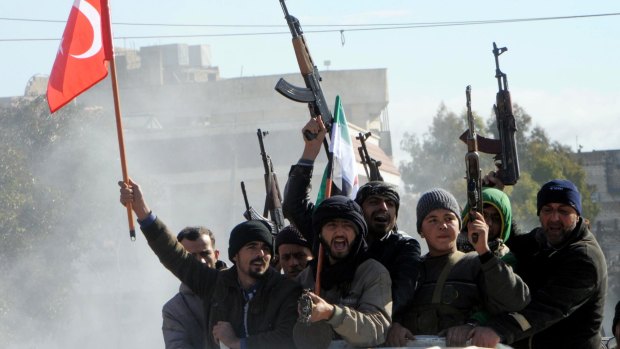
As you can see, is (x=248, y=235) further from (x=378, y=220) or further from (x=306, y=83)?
(x=306, y=83)

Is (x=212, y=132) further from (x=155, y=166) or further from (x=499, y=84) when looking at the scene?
(x=499, y=84)

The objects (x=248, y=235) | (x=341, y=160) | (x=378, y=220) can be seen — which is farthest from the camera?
(x=341, y=160)

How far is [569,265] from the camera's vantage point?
705 cm

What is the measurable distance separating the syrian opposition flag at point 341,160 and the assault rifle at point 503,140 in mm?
1462

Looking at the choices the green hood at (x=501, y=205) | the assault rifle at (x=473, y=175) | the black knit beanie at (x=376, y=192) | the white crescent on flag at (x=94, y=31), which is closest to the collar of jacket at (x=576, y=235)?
the green hood at (x=501, y=205)

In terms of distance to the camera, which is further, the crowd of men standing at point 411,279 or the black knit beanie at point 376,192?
the black knit beanie at point 376,192

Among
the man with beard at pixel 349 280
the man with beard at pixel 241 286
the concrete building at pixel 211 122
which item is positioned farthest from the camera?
the concrete building at pixel 211 122

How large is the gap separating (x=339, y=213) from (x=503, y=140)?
3966 mm

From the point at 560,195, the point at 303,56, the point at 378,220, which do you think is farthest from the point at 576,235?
the point at 303,56

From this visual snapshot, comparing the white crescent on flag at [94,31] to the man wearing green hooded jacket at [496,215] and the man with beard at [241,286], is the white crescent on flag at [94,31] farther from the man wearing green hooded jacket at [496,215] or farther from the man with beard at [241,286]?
the man wearing green hooded jacket at [496,215]

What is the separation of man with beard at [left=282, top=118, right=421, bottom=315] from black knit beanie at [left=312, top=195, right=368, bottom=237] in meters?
0.27

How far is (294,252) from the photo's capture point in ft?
28.3

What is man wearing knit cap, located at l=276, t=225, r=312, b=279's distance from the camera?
8594mm

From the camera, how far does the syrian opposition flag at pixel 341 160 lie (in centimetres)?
862
